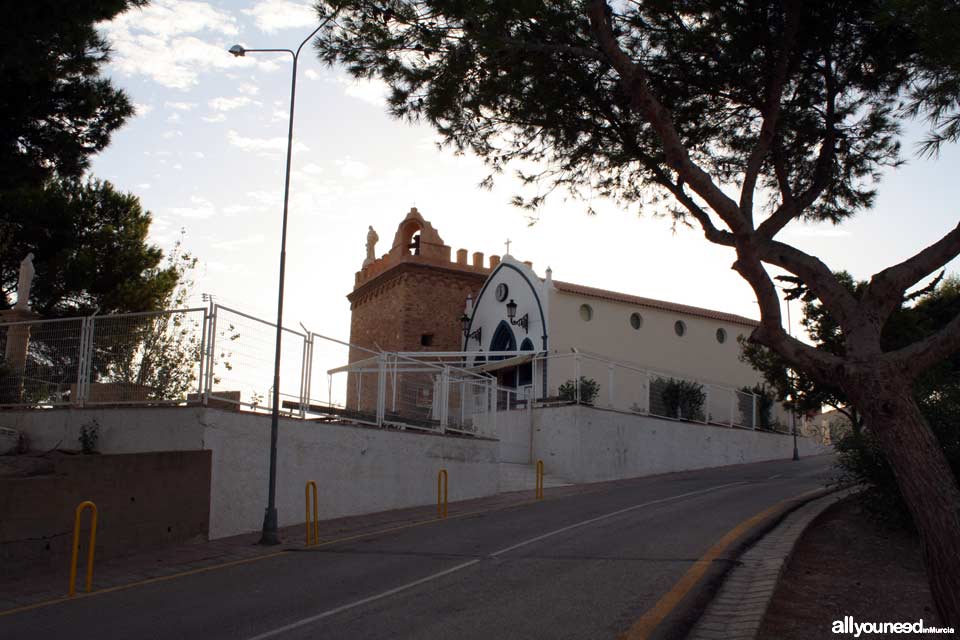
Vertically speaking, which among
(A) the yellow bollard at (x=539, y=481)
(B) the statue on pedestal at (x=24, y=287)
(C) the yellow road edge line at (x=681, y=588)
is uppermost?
(B) the statue on pedestal at (x=24, y=287)

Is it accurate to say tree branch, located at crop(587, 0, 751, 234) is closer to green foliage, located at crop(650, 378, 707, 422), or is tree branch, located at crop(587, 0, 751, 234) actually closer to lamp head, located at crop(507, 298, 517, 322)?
green foliage, located at crop(650, 378, 707, 422)

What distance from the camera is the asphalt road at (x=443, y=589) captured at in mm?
7602

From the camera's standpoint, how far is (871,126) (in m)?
11.4

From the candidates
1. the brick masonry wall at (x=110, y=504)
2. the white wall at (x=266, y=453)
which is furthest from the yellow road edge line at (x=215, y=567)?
the white wall at (x=266, y=453)

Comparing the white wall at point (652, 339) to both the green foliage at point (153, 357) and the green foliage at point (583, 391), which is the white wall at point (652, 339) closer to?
the green foliage at point (583, 391)

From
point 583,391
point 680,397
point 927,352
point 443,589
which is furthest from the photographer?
point 680,397

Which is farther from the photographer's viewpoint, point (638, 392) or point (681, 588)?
point (638, 392)

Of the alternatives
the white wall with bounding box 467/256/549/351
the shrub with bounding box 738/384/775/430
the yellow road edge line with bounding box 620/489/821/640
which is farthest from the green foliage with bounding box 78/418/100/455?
the shrub with bounding box 738/384/775/430

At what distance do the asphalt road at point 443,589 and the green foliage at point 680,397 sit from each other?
1436cm

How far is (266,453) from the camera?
15.3m

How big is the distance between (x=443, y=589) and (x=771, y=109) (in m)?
6.67

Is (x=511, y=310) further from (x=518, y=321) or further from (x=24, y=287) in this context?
(x=24, y=287)

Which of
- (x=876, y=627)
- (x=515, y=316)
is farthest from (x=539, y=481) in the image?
(x=515, y=316)

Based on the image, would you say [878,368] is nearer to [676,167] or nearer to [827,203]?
[676,167]
